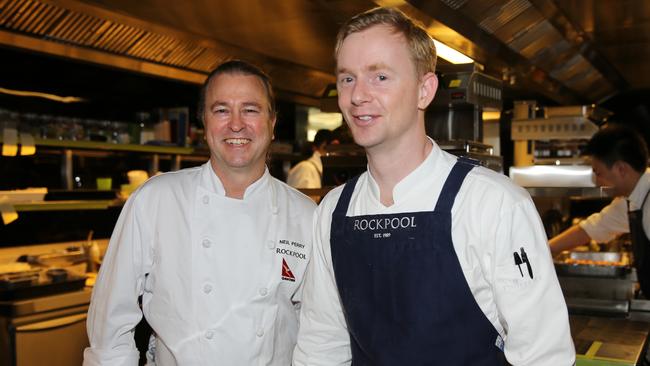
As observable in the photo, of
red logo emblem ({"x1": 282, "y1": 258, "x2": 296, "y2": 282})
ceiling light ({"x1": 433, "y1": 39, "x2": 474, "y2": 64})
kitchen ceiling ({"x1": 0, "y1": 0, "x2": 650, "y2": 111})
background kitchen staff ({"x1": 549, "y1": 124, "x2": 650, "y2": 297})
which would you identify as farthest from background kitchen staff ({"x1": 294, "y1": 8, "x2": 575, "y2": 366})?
background kitchen staff ({"x1": 549, "y1": 124, "x2": 650, "y2": 297})

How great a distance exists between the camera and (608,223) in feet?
13.6

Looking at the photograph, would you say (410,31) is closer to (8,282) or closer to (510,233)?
(510,233)

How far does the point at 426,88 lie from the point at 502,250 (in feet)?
1.41

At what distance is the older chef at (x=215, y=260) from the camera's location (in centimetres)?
189

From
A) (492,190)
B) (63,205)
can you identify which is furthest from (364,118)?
(63,205)

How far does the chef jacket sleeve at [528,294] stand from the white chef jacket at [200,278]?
30.4 inches

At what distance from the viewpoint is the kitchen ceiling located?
3.29 meters

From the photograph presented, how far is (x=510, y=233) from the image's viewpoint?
4.56ft

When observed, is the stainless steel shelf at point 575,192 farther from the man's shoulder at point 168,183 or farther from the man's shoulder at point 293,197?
the man's shoulder at point 168,183

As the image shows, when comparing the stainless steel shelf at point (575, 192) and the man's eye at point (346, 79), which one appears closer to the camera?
the man's eye at point (346, 79)

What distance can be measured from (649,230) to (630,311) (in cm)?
47

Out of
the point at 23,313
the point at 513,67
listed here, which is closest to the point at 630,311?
the point at 513,67

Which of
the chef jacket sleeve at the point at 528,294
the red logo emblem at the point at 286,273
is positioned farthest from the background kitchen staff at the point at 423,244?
the red logo emblem at the point at 286,273

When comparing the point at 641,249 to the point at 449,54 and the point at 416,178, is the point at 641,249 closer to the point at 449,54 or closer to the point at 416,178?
the point at 449,54
